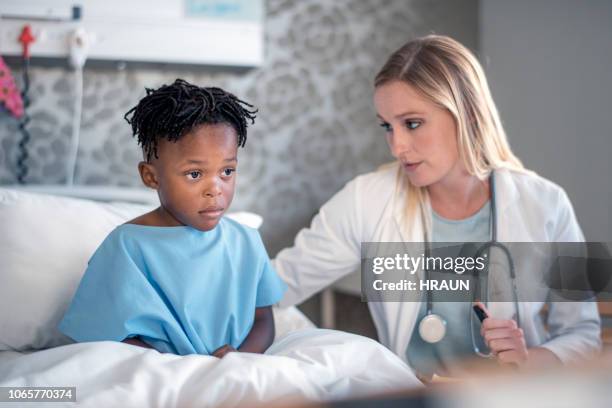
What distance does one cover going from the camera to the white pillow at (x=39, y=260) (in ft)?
3.77

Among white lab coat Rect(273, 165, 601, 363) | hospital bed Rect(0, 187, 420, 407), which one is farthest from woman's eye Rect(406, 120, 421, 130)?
hospital bed Rect(0, 187, 420, 407)

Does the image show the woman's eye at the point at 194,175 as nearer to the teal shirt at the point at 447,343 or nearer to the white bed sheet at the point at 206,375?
the white bed sheet at the point at 206,375

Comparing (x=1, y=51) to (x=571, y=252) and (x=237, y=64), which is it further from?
(x=571, y=252)

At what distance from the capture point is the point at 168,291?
98 cm

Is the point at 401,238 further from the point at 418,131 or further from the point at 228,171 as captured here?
the point at 228,171

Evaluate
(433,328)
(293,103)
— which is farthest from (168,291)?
(293,103)

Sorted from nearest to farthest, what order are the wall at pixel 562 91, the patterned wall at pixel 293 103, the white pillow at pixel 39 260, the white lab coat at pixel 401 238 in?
1. the white pillow at pixel 39 260
2. the white lab coat at pixel 401 238
3. the wall at pixel 562 91
4. the patterned wall at pixel 293 103

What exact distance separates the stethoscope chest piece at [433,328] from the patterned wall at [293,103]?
3.24 feet

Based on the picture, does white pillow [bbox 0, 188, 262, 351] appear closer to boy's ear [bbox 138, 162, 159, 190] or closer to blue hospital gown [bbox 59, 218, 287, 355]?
blue hospital gown [bbox 59, 218, 287, 355]

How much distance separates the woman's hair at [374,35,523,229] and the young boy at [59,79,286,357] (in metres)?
0.49

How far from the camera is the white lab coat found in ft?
4.48

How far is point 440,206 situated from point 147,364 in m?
0.92

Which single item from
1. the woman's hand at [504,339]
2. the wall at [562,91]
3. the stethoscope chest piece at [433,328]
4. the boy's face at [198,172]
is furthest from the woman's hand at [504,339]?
the wall at [562,91]

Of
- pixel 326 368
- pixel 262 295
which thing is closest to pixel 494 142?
pixel 262 295
